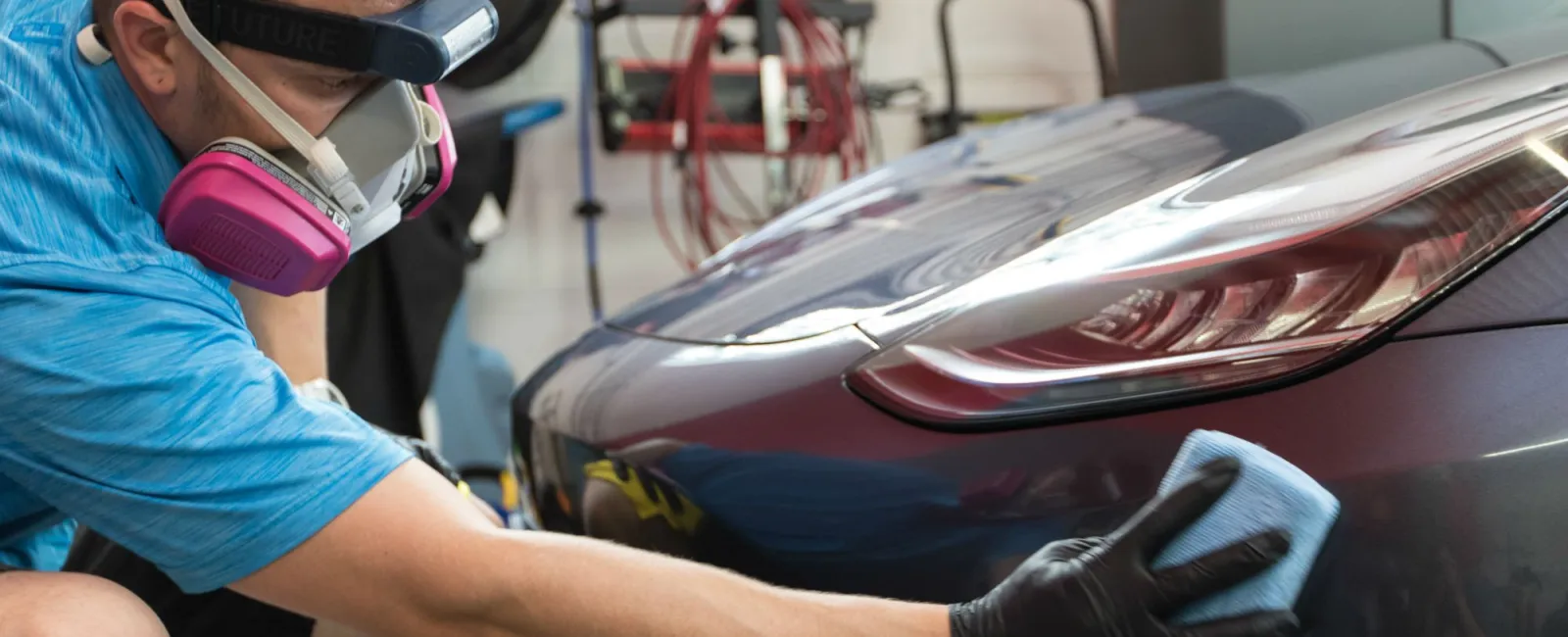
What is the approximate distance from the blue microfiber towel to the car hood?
11.2 inches

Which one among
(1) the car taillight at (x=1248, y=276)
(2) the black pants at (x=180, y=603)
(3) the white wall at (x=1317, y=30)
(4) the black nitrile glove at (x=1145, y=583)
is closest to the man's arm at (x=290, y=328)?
(2) the black pants at (x=180, y=603)

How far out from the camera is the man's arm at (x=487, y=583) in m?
0.80

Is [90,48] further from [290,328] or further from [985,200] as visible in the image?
[985,200]

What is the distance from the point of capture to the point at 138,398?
805 mm

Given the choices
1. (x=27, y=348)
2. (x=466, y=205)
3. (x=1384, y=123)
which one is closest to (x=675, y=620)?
(x=27, y=348)

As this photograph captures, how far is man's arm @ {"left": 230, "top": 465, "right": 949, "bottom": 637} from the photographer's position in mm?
802

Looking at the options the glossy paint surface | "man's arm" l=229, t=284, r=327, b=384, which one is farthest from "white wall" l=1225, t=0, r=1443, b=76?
"man's arm" l=229, t=284, r=327, b=384

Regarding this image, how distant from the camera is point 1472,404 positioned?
720 mm

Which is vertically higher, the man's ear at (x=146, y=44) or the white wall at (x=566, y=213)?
the man's ear at (x=146, y=44)

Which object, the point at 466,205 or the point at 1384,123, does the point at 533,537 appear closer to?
the point at 1384,123

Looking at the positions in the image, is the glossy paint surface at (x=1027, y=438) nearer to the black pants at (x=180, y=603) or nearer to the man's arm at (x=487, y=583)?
the man's arm at (x=487, y=583)

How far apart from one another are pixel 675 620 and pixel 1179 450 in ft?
1.09

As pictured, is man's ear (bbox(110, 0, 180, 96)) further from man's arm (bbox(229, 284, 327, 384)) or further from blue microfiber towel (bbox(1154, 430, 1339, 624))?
blue microfiber towel (bbox(1154, 430, 1339, 624))

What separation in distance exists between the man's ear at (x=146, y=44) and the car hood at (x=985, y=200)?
0.45 meters
